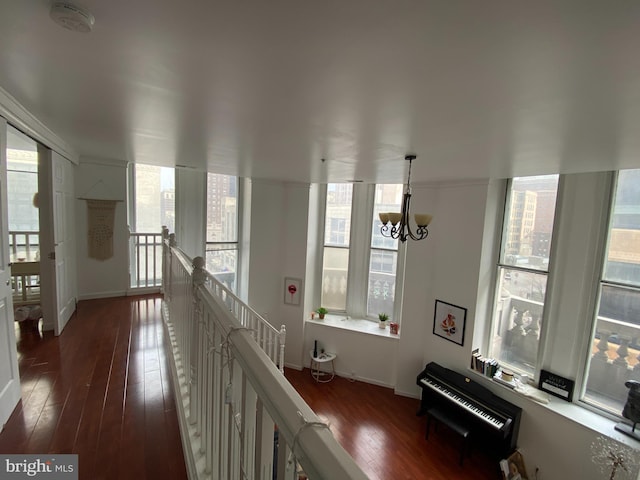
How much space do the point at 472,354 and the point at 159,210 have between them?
5.79 meters

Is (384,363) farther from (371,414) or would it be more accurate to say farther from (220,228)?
(220,228)

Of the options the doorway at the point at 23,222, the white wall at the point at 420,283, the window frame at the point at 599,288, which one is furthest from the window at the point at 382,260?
the doorway at the point at 23,222

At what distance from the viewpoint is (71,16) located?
887 millimetres

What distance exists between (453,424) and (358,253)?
2952mm

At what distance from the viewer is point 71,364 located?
2.60 meters

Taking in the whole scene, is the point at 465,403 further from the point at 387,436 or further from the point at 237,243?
the point at 237,243

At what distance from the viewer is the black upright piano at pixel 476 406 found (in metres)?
3.40

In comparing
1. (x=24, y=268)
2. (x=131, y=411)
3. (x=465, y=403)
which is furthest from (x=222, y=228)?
(x=465, y=403)

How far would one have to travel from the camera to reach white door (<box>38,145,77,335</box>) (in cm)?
310

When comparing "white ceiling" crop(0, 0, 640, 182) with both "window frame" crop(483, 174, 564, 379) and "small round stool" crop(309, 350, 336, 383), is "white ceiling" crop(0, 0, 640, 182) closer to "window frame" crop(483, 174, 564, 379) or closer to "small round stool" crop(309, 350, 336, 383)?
"window frame" crop(483, 174, 564, 379)

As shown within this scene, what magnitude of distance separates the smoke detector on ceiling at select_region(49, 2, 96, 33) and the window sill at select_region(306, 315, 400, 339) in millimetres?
5033

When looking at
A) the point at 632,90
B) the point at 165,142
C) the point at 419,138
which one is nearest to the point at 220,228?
the point at 165,142

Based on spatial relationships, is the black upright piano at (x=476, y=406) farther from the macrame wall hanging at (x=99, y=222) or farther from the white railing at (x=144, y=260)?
the macrame wall hanging at (x=99, y=222)

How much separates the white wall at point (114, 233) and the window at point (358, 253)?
353cm
